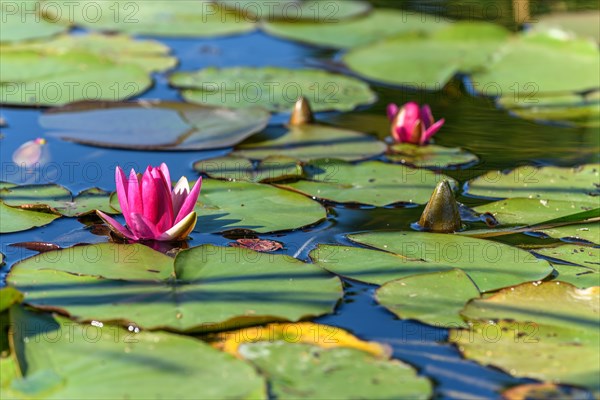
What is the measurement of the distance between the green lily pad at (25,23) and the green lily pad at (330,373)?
376 cm

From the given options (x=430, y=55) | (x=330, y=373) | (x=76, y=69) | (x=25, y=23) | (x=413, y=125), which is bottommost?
(x=330, y=373)

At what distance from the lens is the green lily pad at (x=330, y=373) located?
1.87 m

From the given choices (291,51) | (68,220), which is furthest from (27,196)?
(291,51)

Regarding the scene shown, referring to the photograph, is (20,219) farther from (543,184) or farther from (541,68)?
(541,68)

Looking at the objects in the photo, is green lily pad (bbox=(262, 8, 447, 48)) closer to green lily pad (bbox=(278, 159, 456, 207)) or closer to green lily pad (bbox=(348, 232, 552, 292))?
green lily pad (bbox=(278, 159, 456, 207))

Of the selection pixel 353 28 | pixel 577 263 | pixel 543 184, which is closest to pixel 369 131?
pixel 543 184

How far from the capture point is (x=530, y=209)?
9.95ft

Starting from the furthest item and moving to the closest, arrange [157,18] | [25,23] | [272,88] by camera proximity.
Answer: [157,18] < [25,23] < [272,88]

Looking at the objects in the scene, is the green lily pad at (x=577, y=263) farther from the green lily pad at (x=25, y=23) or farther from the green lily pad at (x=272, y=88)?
the green lily pad at (x=25, y=23)

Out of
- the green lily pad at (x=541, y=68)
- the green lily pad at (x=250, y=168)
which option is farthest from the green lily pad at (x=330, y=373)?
the green lily pad at (x=541, y=68)

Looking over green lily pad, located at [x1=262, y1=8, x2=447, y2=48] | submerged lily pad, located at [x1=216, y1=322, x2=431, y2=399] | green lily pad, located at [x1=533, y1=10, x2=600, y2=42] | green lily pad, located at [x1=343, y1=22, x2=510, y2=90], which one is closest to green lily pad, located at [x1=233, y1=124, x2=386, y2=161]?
green lily pad, located at [x1=343, y1=22, x2=510, y2=90]

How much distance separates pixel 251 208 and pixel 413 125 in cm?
117

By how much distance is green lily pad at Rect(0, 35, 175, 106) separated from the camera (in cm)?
423

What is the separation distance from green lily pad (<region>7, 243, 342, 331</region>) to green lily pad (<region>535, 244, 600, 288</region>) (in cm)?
72
